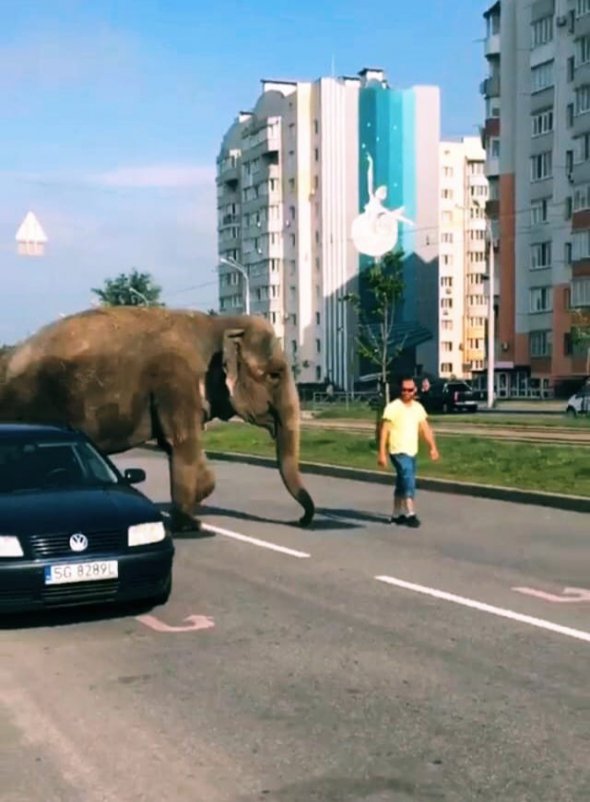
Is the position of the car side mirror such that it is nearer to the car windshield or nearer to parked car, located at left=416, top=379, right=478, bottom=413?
the car windshield

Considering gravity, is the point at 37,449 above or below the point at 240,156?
below

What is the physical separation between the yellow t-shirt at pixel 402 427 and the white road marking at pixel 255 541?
206 cm

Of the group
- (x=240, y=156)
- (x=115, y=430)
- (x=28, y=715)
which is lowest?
(x=28, y=715)

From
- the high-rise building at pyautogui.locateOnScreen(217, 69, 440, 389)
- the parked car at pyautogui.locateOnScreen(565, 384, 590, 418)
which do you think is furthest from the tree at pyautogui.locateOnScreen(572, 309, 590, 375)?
the high-rise building at pyautogui.locateOnScreen(217, 69, 440, 389)

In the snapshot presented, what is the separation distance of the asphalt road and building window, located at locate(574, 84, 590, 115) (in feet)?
208

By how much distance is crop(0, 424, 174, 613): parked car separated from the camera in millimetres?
8469

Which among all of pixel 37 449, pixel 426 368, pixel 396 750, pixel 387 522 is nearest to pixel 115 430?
pixel 387 522

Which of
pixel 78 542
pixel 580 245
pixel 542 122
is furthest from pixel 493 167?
pixel 78 542

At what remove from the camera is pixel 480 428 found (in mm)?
36062

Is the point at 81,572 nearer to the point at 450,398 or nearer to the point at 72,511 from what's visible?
the point at 72,511

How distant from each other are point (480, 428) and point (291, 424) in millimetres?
22076

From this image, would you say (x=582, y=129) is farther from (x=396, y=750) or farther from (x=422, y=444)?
(x=396, y=750)

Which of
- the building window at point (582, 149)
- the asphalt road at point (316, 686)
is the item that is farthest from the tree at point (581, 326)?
the asphalt road at point (316, 686)

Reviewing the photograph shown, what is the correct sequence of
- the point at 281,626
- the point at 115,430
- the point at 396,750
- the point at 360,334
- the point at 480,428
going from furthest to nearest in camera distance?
the point at 360,334
the point at 480,428
the point at 115,430
the point at 281,626
the point at 396,750
